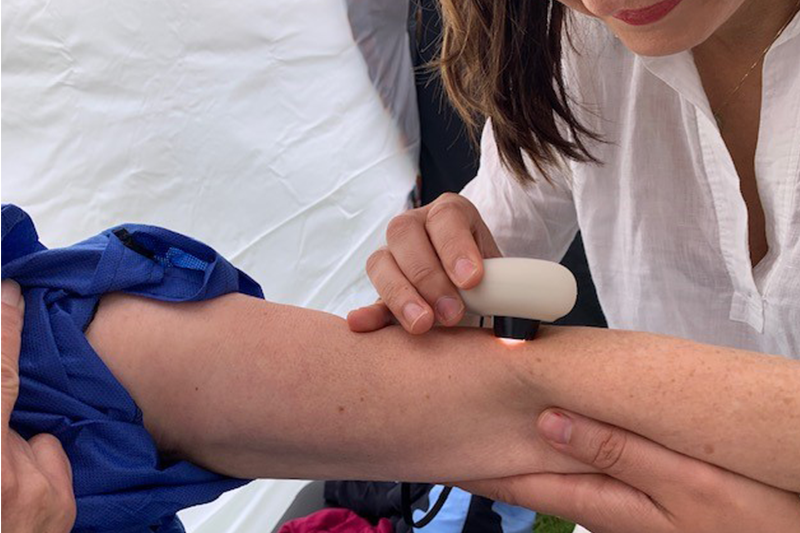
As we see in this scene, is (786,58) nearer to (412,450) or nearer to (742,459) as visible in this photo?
(742,459)

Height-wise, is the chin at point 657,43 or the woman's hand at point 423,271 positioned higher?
the chin at point 657,43

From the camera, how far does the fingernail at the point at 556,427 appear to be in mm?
723

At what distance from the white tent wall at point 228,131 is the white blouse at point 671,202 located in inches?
24.0

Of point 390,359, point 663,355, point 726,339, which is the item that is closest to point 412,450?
point 390,359

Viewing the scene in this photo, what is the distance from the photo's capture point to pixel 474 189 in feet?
4.02

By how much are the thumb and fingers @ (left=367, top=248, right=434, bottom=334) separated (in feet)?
1.05

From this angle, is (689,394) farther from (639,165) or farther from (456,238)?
(639,165)

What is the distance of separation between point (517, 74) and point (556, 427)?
437 millimetres

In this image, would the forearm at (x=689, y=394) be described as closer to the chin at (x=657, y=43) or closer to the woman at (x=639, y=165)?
the woman at (x=639, y=165)

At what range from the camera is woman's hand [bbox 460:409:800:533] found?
67cm

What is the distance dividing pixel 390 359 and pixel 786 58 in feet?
1.58

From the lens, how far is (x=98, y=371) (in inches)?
27.9

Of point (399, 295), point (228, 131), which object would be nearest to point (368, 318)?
point (399, 295)

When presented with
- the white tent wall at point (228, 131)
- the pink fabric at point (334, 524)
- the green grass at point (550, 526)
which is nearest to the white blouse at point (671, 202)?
the white tent wall at point (228, 131)
